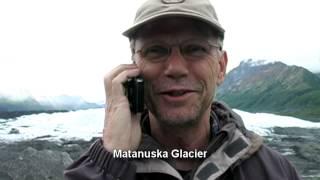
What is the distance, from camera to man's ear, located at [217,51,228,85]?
10.1 ft

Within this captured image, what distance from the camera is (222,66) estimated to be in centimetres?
312

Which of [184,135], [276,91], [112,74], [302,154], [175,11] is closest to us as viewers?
[175,11]

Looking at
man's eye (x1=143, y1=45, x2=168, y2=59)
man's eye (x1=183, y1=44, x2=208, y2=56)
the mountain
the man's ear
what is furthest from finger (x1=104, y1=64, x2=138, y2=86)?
the mountain

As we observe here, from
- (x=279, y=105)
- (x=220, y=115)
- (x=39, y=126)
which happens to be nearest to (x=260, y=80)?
(x=279, y=105)

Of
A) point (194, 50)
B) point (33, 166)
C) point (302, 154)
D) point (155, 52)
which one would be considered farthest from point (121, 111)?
point (302, 154)

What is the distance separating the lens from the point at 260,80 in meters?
160

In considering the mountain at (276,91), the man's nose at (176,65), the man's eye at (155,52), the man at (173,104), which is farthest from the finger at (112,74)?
the mountain at (276,91)

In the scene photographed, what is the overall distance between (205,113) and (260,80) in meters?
160

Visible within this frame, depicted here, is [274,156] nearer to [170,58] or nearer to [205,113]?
[205,113]

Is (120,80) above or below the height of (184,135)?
above

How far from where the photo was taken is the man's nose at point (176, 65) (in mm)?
2814

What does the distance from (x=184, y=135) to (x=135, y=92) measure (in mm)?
440

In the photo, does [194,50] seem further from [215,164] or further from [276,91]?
[276,91]

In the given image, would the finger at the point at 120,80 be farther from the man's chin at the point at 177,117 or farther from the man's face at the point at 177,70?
the man's chin at the point at 177,117
